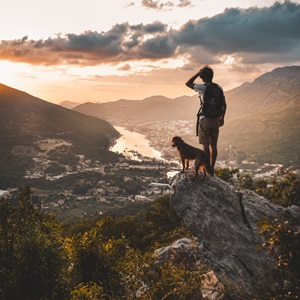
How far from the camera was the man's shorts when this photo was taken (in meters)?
11.1

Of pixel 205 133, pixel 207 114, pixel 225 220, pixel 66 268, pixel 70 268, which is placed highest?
pixel 207 114

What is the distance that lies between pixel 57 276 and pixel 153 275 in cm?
396

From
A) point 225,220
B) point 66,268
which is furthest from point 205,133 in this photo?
point 66,268

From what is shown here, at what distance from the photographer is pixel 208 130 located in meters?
11.2

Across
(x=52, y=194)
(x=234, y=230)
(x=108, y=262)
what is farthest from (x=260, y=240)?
(x=52, y=194)

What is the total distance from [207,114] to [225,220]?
4038 mm

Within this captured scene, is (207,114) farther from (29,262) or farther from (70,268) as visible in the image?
(70,268)

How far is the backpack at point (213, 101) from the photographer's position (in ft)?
34.9

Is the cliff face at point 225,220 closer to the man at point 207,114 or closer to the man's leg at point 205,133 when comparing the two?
the man's leg at point 205,133

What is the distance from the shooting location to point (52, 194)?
412 ft

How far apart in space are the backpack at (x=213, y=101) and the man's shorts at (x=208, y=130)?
0.86 ft

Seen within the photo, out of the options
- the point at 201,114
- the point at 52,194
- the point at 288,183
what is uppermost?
the point at 201,114

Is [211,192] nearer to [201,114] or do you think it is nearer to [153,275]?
[201,114]

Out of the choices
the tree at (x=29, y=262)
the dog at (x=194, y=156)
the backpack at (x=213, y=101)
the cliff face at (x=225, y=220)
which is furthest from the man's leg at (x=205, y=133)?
the tree at (x=29, y=262)
